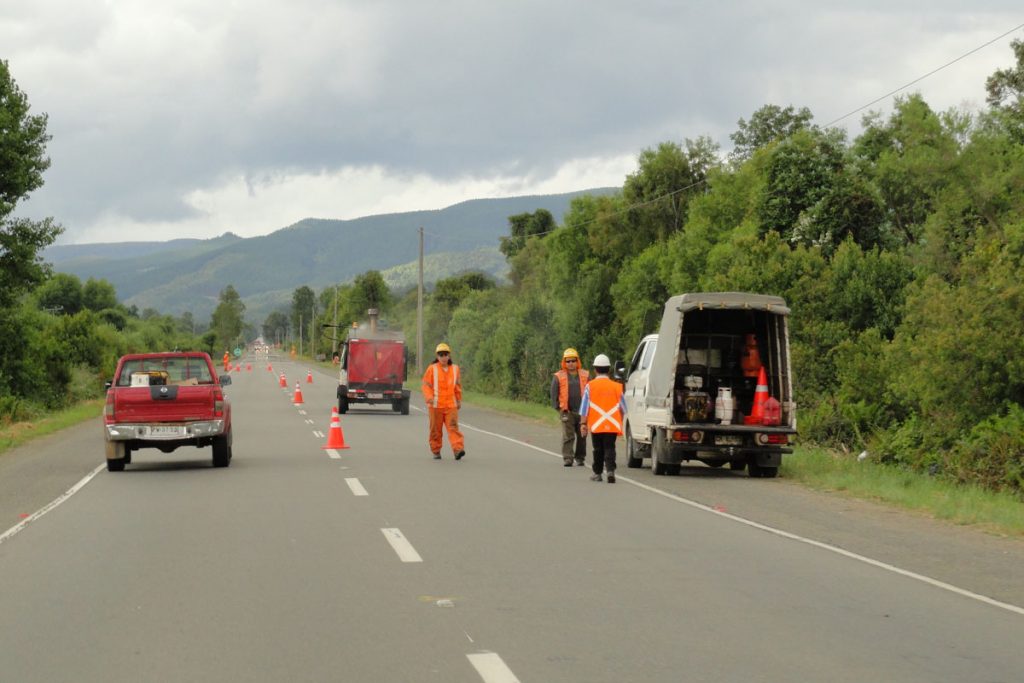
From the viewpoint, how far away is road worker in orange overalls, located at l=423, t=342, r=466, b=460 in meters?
21.1

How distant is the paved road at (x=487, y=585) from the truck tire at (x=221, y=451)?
202 cm

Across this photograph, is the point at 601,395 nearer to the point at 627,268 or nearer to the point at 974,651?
the point at 974,651

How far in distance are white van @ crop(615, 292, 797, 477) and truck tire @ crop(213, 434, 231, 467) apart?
620 centimetres

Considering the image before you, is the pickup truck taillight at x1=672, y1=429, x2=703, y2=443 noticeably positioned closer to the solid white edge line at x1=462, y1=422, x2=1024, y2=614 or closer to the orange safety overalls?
the solid white edge line at x1=462, y1=422, x2=1024, y2=614

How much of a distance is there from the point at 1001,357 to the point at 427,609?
15.3 meters

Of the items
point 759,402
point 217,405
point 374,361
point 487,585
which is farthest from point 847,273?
point 487,585

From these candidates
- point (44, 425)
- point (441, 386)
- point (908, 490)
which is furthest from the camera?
point (44, 425)

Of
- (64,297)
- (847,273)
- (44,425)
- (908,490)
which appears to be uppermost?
(64,297)

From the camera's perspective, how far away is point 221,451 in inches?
774

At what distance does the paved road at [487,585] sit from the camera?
691cm

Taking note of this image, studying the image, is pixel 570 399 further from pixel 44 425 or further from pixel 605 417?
pixel 44 425

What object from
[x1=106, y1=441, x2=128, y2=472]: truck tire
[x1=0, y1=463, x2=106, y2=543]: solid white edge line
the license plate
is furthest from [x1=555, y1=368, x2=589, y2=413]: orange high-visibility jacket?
[x1=0, y1=463, x2=106, y2=543]: solid white edge line

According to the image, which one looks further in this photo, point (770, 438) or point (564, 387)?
point (564, 387)

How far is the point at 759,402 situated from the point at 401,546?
31.1 ft
